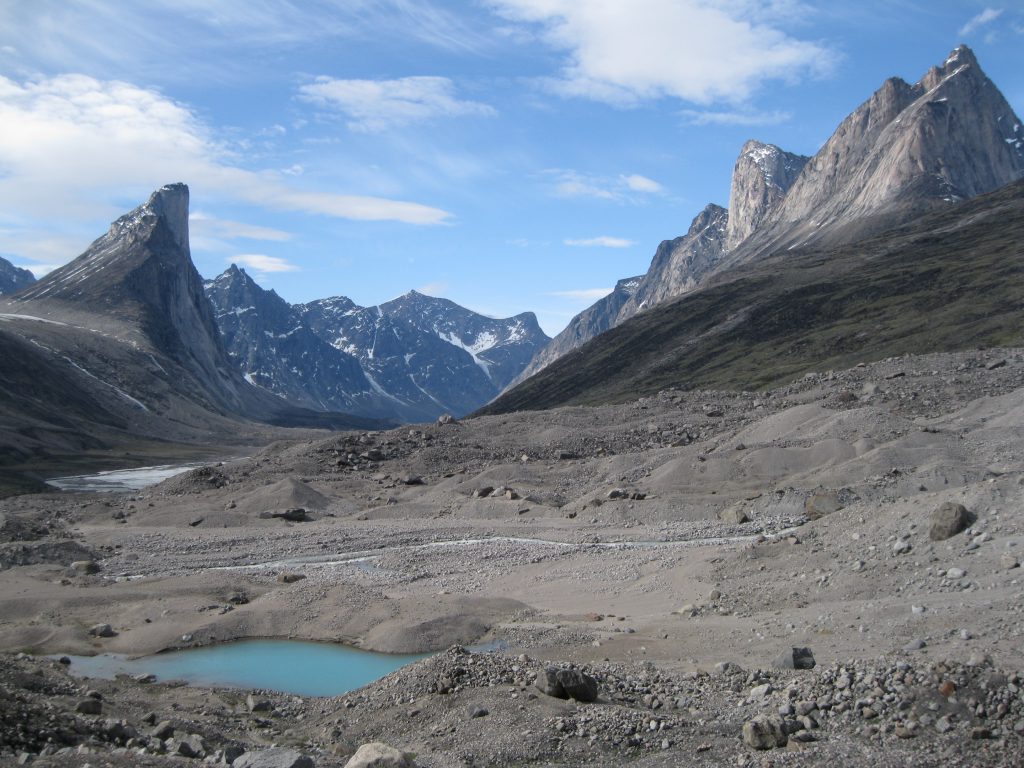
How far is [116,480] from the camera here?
110 m

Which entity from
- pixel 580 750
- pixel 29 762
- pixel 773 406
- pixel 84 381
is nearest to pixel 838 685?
pixel 580 750

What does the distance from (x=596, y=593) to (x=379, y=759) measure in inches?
840

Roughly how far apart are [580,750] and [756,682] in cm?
553

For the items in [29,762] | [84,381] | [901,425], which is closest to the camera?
[29,762]

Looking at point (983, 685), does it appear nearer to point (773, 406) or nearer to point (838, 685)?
point (838, 685)

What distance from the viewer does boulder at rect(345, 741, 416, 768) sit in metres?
16.2

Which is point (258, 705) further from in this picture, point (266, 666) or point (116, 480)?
point (116, 480)

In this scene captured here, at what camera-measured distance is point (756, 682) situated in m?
20.7

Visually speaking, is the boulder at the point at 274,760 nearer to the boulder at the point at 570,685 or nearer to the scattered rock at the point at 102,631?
the boulder at the point at 570,685

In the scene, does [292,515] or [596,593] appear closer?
[596,593]

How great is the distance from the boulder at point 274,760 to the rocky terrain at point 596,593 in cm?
8

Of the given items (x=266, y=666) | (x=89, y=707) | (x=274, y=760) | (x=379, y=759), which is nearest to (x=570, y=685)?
(x=379, y=759)

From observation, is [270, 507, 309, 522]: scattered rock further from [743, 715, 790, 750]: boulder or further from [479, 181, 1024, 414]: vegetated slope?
[479, 181, 1024, 414]: vegetated slope

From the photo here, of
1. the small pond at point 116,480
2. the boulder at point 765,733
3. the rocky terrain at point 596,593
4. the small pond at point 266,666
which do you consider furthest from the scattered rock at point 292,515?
the boulder at point 765,733
